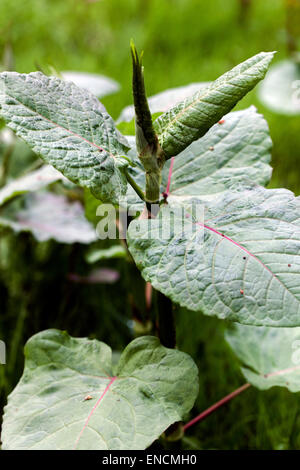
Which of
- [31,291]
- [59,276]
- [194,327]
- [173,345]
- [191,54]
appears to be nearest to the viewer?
[173,345]

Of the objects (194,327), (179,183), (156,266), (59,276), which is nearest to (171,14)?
(59,276)

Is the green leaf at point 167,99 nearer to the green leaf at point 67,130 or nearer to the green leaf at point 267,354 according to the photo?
the green leaf at point 67,130

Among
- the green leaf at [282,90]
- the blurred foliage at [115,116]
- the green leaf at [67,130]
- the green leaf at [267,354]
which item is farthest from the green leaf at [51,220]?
the green leaf at [282,90]

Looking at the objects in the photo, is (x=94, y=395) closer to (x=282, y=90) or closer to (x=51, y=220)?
(x=51, y=220)

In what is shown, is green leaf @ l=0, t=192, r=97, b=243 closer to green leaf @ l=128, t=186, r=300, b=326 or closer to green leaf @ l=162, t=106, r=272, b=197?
green leaf @ l=162, t=106, r=272, b=197

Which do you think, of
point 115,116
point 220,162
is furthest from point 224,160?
point 115,116

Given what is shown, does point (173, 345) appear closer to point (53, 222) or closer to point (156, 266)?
point (156, 266)
